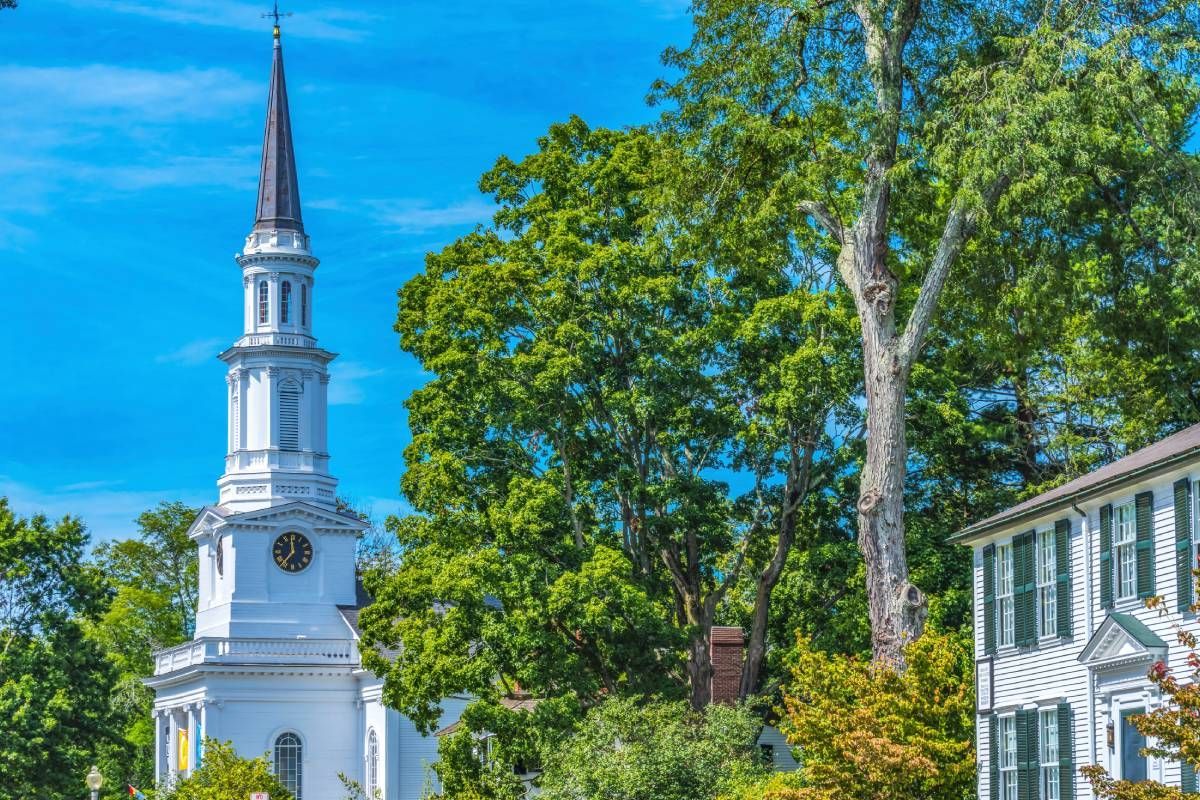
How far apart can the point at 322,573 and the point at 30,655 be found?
14.1 m

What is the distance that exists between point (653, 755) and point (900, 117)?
13723 mm

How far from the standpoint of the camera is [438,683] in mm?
49312

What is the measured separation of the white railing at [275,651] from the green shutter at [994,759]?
152 ft

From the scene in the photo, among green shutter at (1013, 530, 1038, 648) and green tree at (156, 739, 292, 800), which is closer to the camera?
green shutter at (1013, 530, 1038, 648)

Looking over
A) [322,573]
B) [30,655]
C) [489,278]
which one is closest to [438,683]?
[489,278]

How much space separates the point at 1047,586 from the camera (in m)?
34.3

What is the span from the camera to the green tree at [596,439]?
48.0 metres

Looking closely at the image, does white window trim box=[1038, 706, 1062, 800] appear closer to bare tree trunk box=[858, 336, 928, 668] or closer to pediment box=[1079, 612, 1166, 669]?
pediment box=[1079, 612, 1166, 669]

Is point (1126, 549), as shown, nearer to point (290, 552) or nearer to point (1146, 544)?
point (1146, 544)

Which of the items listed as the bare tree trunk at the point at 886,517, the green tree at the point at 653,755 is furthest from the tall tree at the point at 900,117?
the green tree at the point at 653,755

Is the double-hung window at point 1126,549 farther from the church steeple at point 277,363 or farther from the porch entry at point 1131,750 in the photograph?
the church steeple at point 277,363

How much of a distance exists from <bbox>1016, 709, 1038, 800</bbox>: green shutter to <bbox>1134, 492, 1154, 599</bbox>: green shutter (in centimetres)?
430

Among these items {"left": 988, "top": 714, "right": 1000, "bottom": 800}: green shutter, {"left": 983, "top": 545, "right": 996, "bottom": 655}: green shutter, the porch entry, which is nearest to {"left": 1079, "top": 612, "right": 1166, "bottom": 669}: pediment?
the porch entry

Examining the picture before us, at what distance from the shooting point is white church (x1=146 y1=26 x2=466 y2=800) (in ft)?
257
